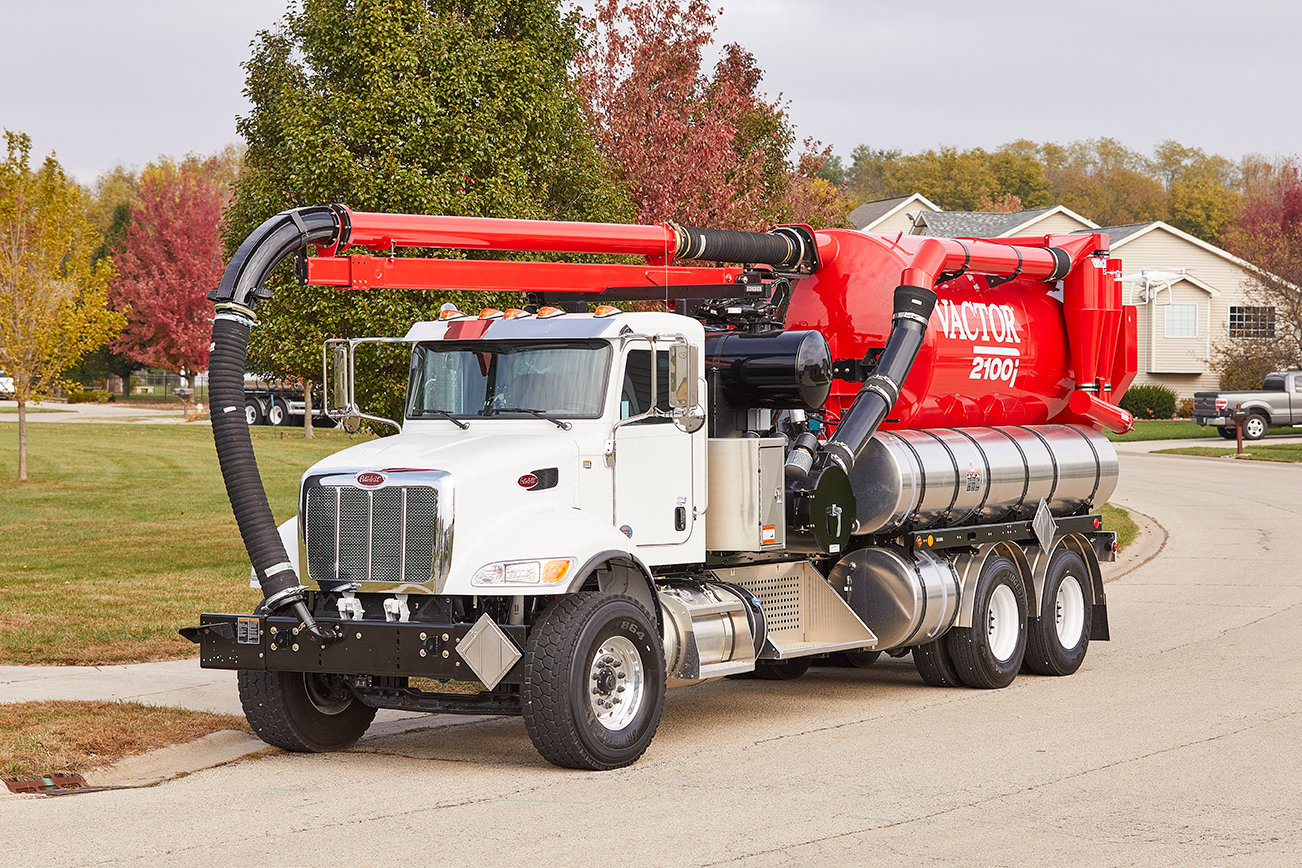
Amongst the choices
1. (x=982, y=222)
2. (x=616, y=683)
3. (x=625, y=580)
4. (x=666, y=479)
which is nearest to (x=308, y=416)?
(x=982, y=222)

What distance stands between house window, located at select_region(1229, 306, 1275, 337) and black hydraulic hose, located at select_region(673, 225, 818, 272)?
157ft

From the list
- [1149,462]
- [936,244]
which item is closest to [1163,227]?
[1149,462]

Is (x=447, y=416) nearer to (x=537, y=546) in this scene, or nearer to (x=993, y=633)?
(x=537, y=546)

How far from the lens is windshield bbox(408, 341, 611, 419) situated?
10.2 m

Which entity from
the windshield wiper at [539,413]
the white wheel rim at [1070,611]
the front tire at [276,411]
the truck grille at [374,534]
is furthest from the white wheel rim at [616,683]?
the front tire at [276,411]

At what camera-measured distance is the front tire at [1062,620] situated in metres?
13.4

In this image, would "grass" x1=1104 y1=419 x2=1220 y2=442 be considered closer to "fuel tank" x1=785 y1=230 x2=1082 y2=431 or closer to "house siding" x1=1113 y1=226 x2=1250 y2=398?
"house siding" x1=1113 y1=226 x2=1250 y2=398

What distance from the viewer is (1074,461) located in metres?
13.9

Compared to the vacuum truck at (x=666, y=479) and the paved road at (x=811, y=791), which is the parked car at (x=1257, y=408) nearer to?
the vacuum truck at (x=666, y=479)

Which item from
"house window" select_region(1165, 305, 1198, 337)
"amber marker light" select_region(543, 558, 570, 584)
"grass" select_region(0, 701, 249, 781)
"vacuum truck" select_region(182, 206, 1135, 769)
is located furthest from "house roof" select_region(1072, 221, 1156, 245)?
"amber marker light" select_region(543, 558, 570, 584)

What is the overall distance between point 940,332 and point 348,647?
5.69 meters

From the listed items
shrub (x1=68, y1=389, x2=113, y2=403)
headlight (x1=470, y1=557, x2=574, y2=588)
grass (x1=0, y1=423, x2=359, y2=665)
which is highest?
shrub (x1=68, y1=389, x2=113, y2=403)

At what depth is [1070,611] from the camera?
45.5 ft

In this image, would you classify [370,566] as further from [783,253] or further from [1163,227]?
[1163,227]
